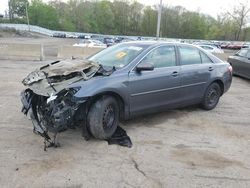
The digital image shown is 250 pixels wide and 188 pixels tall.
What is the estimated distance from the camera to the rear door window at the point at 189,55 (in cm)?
663

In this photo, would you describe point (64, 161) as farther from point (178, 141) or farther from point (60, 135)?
point (178, 141)

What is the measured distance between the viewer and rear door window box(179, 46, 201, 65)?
21.7 feet

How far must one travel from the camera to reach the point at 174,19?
9569 centimetres

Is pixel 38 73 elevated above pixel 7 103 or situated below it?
above

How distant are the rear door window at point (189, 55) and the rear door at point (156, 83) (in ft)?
0.77

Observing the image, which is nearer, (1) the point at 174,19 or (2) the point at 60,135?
(2) the point at 60,135

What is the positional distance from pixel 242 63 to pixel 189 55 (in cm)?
759

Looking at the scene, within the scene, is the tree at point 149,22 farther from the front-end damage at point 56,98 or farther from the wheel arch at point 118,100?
the front-end damage at point 56,98

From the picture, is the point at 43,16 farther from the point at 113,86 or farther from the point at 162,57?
the point at 113,86

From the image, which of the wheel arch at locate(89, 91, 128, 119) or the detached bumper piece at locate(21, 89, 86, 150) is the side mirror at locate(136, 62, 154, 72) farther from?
the detached bumper piece at locate(21, 89, 86, 150)

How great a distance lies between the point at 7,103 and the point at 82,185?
409 cm

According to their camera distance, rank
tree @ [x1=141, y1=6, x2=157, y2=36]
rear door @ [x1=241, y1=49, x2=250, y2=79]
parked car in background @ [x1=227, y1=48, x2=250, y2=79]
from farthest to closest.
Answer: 1. tree @ [x1=141, y1=6, x2=157, y2=36]
2. parked car in background @ [x1=227, y1=48, x2=250, y2=79]
3. rear door @ [x1=241, y1=49, x2=250, y2=79]

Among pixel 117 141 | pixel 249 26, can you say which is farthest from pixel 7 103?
pixel 249 26

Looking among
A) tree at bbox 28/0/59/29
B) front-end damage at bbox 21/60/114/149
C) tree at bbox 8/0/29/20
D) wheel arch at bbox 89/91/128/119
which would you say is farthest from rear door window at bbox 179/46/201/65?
tree at bbox 8/0/29/20
